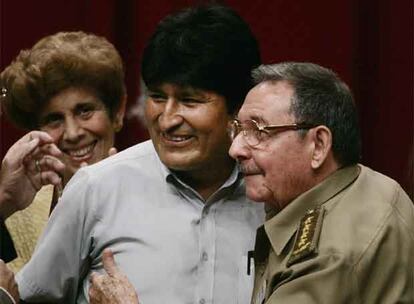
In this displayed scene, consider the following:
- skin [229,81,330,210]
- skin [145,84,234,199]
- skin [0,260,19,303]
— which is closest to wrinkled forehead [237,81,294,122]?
skin [229,81,330,210]

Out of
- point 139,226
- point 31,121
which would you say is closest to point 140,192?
point 139,226

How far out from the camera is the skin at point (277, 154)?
249 centimetres

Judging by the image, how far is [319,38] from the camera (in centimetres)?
388

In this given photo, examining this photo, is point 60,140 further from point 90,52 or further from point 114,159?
point 114,159

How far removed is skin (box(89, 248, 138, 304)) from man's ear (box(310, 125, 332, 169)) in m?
0.46

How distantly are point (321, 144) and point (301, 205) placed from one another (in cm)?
13

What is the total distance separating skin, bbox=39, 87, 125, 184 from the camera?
11.1ft

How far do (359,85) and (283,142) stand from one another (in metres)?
1.33

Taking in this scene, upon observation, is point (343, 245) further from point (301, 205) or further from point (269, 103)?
point (269, 103)

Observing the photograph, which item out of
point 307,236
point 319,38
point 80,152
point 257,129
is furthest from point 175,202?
point 319,38

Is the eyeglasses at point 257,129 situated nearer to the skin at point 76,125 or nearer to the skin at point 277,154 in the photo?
the skin at point 277,154

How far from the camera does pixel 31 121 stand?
3436mm

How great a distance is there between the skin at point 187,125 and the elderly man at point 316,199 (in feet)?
0.21

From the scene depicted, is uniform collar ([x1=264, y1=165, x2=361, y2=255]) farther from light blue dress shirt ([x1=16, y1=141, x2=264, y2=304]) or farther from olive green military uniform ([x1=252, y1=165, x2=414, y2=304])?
Result: light blue dress shirt ([x1=16, y1=141, x2=264, y2=304])
